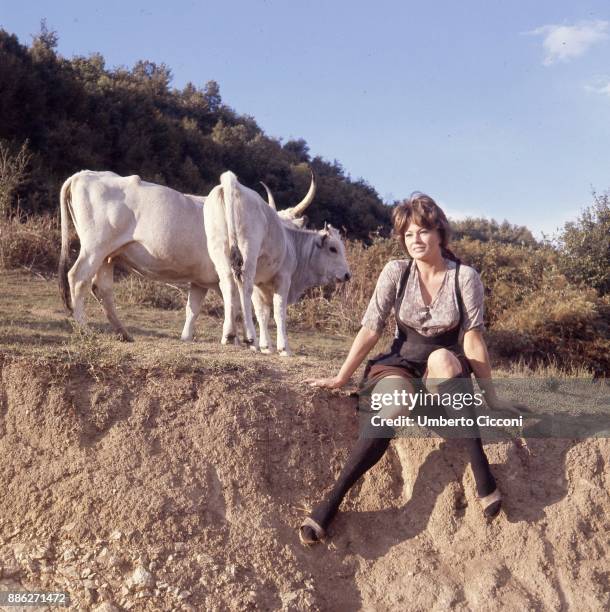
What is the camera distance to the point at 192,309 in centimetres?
928

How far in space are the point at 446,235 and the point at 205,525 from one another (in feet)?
8.11

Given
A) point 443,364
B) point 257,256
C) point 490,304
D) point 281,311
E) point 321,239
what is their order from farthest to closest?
1. point 490,304
2. point 321,239
3. point 281,311
4. point 257,256
5. point 443,364

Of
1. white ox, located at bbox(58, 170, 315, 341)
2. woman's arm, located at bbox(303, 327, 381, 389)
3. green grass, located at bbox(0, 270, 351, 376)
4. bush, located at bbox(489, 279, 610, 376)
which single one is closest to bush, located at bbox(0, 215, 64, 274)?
green grass, located at bbox(0, 270, 351, 376)

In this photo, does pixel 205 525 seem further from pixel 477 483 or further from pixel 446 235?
pixel 446 235

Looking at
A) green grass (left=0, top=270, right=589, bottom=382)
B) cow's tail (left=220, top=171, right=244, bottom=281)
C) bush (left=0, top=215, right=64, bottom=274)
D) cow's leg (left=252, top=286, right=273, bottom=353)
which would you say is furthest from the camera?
bush (left=0, top=215, right=64, bottom=274)

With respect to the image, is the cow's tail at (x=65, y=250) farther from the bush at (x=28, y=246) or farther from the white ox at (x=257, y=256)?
the bush at (x=28, y=246)

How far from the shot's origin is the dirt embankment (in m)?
4.77

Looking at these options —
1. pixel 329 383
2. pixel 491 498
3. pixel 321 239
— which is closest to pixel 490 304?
pixel 321 239

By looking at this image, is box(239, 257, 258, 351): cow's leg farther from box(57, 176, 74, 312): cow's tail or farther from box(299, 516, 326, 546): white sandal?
box(299, 516, 326, 546): white sandal

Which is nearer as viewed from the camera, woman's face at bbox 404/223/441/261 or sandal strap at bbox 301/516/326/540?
sandal strap at bbox 301/516/326/540

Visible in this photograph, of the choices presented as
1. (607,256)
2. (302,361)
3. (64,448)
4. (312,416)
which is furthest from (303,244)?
(607,256)

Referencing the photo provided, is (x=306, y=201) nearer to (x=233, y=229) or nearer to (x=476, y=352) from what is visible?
(x=233, y=229)

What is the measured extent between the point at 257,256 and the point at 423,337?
3.41m

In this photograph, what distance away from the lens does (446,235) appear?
16.8 feet
